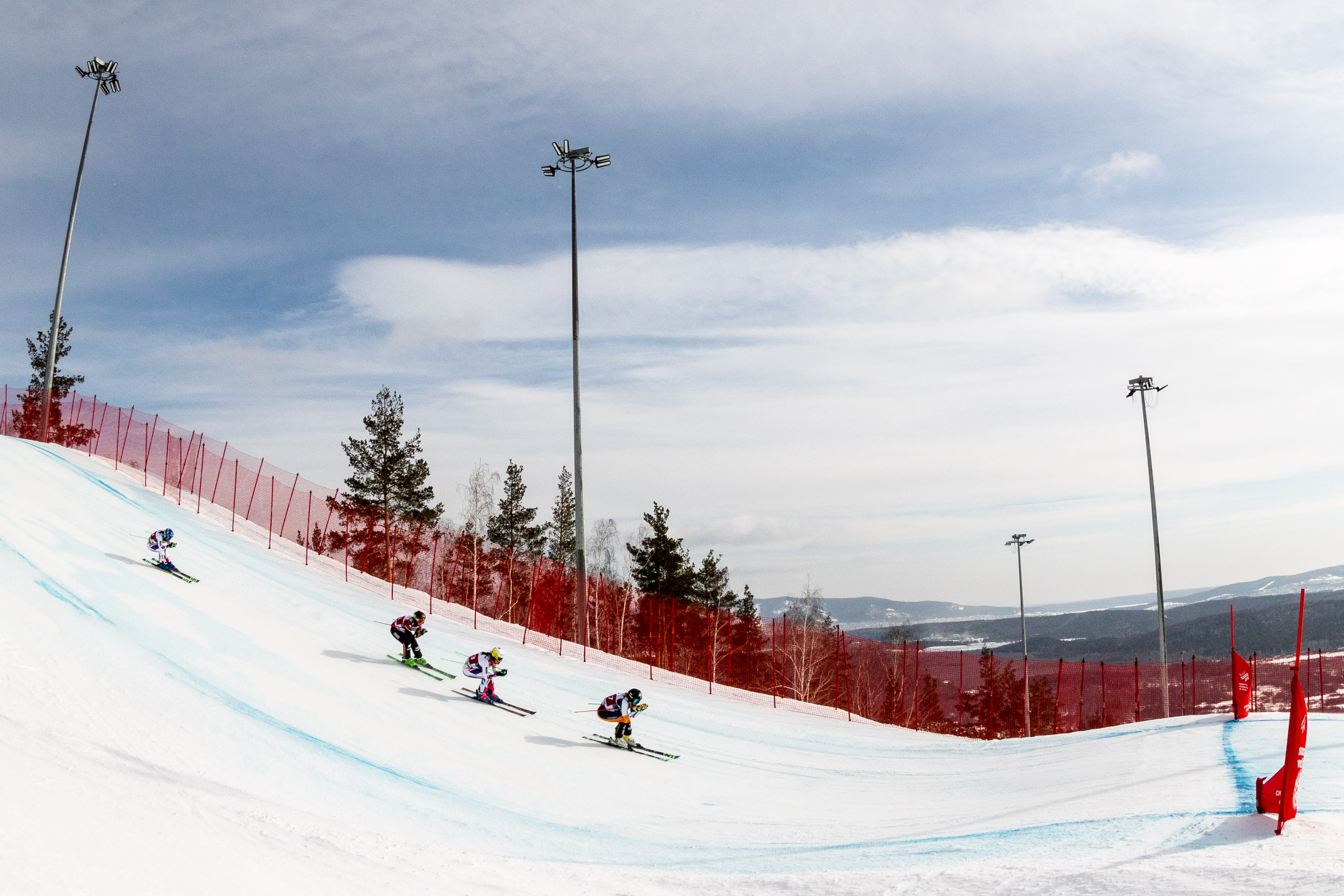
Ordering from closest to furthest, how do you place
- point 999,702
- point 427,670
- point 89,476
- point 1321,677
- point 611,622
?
1. point 427,670
2. point 89,476
3. point 1321,677
4. point 611,622
5. point 999,702

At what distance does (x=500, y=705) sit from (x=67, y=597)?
7.69 metres

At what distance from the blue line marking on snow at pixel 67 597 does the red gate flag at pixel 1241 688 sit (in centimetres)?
1928

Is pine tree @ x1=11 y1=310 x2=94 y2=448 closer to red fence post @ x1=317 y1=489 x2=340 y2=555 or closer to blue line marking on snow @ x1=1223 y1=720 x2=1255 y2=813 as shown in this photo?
red fence post @ x1=317 y1=489 x2=340 y2=555

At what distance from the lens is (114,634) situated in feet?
43.7

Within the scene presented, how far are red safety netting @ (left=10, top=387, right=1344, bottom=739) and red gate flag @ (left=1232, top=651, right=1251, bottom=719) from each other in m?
1.09

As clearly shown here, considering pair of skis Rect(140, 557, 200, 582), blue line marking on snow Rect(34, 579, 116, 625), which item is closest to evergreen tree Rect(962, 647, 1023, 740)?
pair of skis Rect(140, 557, 200, 582)

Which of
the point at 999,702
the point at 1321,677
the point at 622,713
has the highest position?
the point at 622,713

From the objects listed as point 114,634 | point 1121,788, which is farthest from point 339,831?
point 1121,788

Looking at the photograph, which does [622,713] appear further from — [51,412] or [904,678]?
[51,412]

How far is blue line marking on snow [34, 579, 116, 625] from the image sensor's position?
44.5 feet

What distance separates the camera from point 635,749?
16.5 metres

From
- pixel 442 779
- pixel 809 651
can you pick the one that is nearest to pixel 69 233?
pixel 442 779

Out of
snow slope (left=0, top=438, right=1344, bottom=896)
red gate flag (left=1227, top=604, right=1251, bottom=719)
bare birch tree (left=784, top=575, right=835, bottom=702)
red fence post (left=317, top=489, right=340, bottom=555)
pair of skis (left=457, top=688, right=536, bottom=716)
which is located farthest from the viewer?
bare birch tree (left=784, top=575, right=835, bottom=702)

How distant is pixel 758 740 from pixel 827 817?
6.77 m
